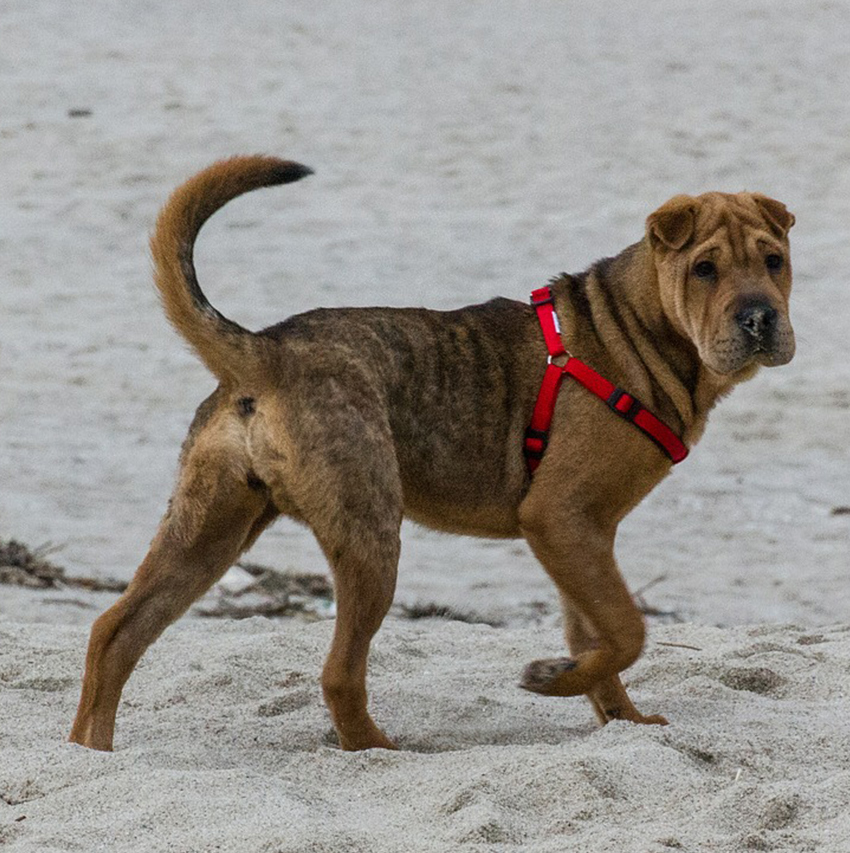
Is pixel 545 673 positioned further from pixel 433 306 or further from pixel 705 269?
pixel 433 306

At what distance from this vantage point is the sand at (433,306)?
4617 mm

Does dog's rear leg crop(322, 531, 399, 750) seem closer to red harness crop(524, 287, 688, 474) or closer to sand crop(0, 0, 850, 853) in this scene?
sand crop(0, 0, 850, 853)

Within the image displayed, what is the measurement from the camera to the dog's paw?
17.3 feet

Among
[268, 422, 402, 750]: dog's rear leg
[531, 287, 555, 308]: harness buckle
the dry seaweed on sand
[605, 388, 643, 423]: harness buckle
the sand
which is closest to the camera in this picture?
the sand

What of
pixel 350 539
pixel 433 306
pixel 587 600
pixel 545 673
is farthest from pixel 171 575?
pixel 433 306

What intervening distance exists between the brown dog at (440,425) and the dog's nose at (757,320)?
0.01 m

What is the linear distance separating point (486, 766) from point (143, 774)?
0.95 m

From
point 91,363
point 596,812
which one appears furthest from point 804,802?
point 91,363

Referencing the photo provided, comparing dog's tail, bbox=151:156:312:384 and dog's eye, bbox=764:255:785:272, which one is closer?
dog's tail, bbox=151:156:312:384

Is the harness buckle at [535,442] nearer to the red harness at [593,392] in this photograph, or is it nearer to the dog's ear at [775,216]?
the red harness at [593,392]

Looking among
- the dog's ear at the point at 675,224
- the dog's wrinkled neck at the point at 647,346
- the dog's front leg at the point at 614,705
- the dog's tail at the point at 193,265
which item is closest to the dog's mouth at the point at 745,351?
the dog's wrinkled neck at the point at 647,346

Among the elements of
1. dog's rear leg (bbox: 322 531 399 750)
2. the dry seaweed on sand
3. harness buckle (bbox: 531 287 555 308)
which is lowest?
the dry seaweed on sand

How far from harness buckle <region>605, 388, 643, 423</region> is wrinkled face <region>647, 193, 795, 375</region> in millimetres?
272

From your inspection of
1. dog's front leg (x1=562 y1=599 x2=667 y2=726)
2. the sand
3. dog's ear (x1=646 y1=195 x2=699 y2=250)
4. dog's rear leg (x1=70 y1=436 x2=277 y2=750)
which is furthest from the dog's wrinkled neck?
dog's rear leg (x1=70 y1=436 x2=277 y2=750)
